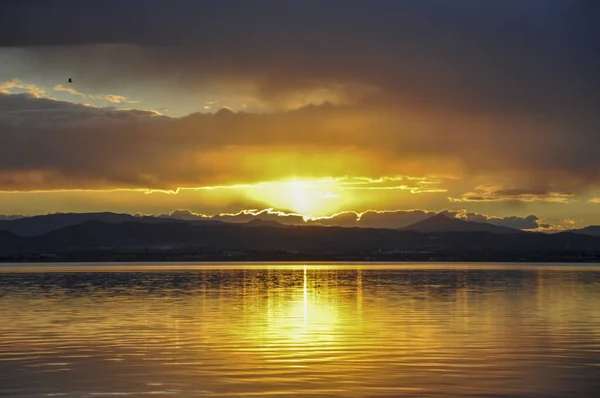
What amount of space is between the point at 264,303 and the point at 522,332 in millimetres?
26721

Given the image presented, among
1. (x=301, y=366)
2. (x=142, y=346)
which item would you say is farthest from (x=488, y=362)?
(x=142, y=346)

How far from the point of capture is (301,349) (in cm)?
3806

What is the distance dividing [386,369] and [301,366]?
2969mm

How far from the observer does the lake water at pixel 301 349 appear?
93.7 ft

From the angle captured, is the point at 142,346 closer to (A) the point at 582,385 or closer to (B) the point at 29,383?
(B) the point at 29,383

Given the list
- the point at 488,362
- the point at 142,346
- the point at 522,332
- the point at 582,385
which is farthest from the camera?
the point at 522,332

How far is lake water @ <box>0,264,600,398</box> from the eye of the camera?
93.7ft

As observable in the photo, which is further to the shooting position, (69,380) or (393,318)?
(393,318)

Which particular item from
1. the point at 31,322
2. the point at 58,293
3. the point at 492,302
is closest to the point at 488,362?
the point at 31,322

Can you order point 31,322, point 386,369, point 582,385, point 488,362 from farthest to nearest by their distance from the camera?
point 31,322 → point 488,362 → point 386,369 → point 582,385

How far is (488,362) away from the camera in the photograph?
113ft

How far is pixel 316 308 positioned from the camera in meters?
62.6

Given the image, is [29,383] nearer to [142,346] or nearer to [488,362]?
[142,346]

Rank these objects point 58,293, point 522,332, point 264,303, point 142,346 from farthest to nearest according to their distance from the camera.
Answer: point 58,293
point 264,303
point 522,332
point 142,346
